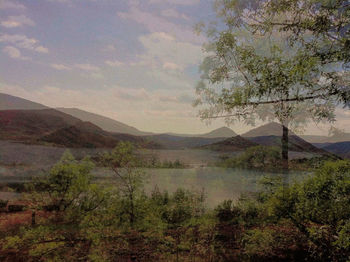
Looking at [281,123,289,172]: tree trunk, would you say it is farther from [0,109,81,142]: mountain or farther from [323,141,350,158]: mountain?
[0,109,81,142]: mountain

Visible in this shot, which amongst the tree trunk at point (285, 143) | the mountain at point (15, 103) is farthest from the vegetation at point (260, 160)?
the mountain at point (15, 103)

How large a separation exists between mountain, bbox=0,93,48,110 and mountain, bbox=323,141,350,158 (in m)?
7.19

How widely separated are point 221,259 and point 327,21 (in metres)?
4.50

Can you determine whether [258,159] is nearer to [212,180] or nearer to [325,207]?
[212,180]

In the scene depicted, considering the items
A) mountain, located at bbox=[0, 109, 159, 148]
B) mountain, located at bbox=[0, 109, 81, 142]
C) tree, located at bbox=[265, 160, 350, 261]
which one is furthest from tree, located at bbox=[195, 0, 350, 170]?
mountain, located at bbox=[0, 109, 81, 142]

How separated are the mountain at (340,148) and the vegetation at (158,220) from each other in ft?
4.46

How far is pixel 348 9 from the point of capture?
10.9 ft

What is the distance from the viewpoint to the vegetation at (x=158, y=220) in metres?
3.65

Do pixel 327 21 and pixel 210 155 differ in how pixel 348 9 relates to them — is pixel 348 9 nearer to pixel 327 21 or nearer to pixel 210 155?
pixel 327 21

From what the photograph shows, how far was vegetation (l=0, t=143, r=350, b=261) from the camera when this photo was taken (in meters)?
3.65

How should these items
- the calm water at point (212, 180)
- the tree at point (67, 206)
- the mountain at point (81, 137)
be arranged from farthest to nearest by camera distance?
the calm water at point (212, 180)
the mountain at point (81, 137)
the tree at point (67, 206)

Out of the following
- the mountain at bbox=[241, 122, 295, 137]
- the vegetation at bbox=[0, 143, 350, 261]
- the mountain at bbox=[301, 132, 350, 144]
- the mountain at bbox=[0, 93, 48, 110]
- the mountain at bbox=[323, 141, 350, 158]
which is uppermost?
the mountain at bbox=[0, 93, 48, 110]

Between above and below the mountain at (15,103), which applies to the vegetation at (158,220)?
below

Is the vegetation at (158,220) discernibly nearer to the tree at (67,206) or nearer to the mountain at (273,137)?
the tree at (67,206)
